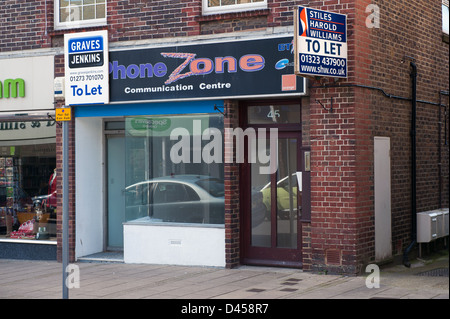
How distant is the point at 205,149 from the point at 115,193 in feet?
8.07

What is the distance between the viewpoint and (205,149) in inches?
472

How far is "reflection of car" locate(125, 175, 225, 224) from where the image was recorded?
1192 cm

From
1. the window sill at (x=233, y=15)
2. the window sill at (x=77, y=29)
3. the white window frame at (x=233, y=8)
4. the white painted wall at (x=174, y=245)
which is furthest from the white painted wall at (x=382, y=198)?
the window sill at (x=77, y=29)

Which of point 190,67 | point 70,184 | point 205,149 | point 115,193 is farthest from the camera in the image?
point 115,193

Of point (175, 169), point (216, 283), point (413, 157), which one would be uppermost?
point (413, 157)

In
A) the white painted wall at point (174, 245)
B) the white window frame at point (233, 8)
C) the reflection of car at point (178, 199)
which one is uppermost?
the white window frame at point (233, 8)

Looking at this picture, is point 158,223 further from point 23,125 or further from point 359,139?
point 359,139

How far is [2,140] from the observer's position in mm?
13750

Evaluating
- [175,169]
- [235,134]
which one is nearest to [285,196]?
[235,134]

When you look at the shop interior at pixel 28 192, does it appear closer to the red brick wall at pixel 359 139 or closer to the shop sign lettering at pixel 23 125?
the shop sign lettering at pixel 23 125

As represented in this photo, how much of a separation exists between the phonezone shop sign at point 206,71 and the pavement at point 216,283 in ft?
9.05

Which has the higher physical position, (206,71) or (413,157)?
(206,71)

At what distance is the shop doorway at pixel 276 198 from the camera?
37.5ft

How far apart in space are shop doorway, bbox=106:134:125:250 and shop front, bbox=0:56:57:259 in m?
0.99
